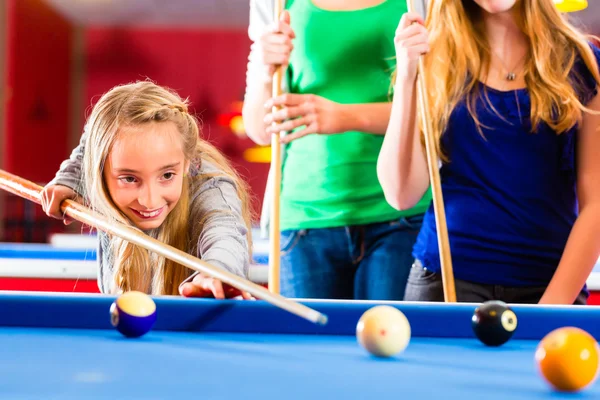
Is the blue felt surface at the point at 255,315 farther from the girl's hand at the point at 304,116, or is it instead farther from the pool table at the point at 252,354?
the girl's hand at the point at 304,116

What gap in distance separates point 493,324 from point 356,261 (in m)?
0.84

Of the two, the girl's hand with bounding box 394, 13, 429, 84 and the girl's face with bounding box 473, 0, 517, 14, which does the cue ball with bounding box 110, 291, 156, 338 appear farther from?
the girl's face with bounding box 473, 0, 517, 14

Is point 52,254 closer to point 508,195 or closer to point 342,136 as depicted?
point 342,136

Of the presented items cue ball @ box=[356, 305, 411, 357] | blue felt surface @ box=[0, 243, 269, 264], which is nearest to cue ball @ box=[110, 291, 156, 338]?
cue ball @ box=[356, 305, 411, 357]

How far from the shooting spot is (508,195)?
6.29 feet

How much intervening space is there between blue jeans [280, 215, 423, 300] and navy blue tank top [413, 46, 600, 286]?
0.36ft

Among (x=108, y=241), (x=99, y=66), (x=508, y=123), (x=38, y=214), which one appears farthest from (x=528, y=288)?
(x=99, y=66)

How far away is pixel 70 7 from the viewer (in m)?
8.51

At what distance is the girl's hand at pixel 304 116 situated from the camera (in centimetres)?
206

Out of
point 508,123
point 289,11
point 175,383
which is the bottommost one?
point 175,383

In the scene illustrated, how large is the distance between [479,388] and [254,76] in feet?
5.05

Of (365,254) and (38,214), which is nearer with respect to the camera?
(365,254)

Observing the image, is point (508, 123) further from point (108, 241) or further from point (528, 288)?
point (108, 241)

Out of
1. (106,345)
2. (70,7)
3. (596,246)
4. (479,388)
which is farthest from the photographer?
(70,7)
